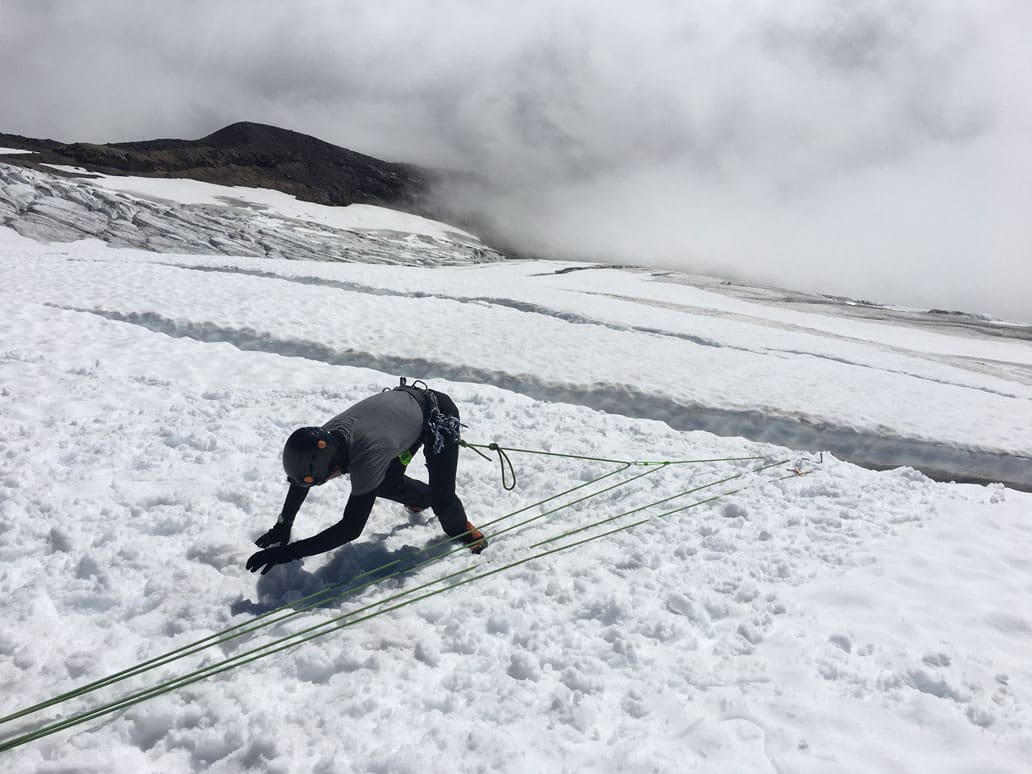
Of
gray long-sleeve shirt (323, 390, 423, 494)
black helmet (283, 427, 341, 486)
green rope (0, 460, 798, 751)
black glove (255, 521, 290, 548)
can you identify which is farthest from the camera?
black glove (255, 521, 290, 548)

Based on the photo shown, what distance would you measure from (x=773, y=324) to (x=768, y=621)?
72.3 ft

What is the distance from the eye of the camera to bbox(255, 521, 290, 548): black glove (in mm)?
4488

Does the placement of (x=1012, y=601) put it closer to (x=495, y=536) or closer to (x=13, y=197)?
(x=495, y=536)

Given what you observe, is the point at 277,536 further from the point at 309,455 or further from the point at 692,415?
the point at 692,415

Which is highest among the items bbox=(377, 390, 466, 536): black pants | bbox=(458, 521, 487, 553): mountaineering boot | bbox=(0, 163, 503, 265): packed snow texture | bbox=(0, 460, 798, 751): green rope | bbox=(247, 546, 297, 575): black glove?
bbox=(0, 163, 503, 265): packed snow texture

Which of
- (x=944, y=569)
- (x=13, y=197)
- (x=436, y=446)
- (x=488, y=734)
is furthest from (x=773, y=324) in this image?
(x=13, y=197)

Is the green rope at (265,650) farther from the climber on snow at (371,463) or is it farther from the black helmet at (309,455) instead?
the black helmet at (309,455)

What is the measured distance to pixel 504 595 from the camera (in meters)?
4.59

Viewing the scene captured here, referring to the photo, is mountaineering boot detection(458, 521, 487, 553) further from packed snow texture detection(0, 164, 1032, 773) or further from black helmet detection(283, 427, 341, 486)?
black helmet detection(283, 427, 341, 486)

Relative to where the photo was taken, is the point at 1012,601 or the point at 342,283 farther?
the point at 342,283

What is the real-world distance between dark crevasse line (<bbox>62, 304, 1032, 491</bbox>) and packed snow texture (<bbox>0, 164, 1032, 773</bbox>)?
43 centimetres

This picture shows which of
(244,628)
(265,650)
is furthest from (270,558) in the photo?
(265,650)

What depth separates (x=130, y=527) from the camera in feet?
16.4

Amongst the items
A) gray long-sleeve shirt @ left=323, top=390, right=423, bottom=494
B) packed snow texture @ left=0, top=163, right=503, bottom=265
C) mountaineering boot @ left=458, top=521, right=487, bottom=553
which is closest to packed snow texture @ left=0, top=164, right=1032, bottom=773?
mountaineering boot @ left=458, top=521, right=487, bottom=553
